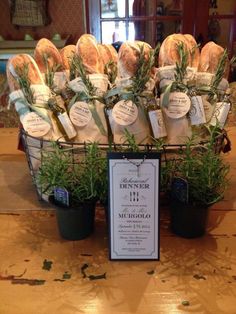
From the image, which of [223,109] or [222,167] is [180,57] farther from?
[222,167]

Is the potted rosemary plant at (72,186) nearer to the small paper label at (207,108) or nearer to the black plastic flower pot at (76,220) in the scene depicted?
the black plastic flower pot at (76,220)

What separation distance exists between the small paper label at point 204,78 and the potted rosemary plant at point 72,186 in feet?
1.05

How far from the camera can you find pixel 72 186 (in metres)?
0.67

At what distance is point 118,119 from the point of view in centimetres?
74

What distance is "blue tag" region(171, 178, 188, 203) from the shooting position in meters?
0.66

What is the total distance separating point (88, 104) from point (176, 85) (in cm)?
20

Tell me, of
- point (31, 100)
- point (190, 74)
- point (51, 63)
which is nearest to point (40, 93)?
point (31, 100)

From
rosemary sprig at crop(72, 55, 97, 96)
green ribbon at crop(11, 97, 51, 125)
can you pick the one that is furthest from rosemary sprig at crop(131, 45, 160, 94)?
green ribbon at crop(11, 97, 51, 125)

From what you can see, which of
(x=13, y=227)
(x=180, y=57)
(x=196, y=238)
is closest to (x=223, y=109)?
(x=180, y=57)

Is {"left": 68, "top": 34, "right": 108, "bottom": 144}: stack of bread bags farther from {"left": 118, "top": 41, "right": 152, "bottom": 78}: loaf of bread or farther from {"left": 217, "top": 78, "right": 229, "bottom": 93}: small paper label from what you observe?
{"left": 217, "top": 78, "right": 229, "bottom": 93}: small paper label

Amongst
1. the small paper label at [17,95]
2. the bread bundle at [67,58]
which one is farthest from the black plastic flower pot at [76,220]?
the bread bundle at [67,58]

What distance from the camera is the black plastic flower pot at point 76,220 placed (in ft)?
2.19

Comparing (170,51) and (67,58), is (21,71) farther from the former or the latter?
(170,51)

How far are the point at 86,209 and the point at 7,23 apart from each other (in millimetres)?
4312
